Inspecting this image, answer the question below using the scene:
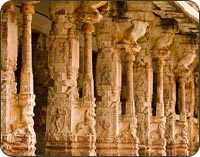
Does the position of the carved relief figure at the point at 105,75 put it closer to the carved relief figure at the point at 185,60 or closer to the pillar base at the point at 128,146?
the pillar base at the point at 128,146

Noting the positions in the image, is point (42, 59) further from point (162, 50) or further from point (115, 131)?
point (162, 50)

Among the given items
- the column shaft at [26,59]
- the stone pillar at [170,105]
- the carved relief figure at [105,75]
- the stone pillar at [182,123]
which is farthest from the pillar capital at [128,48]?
the stone pillar at [182,123]

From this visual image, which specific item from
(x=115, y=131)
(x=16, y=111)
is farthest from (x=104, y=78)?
(x=16, y=111)

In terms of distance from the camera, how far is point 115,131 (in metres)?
15.2

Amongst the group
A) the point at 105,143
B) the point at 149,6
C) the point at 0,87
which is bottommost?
the point at 105,143

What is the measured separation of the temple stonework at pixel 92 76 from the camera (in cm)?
1149

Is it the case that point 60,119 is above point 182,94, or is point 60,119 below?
below

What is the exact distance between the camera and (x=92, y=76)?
544 inches

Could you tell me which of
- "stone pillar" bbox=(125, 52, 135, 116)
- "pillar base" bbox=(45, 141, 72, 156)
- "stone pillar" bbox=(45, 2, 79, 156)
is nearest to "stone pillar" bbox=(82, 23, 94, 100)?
"stone pillar" bbox=(45, 2, 79, 156)

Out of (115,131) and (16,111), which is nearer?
(16,111)

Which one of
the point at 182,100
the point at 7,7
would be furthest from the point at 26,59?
the point at 182,100

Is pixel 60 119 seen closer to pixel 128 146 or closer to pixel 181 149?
pixel 128 146

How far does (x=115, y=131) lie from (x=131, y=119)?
716 mm

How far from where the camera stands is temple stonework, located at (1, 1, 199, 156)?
452 inches
